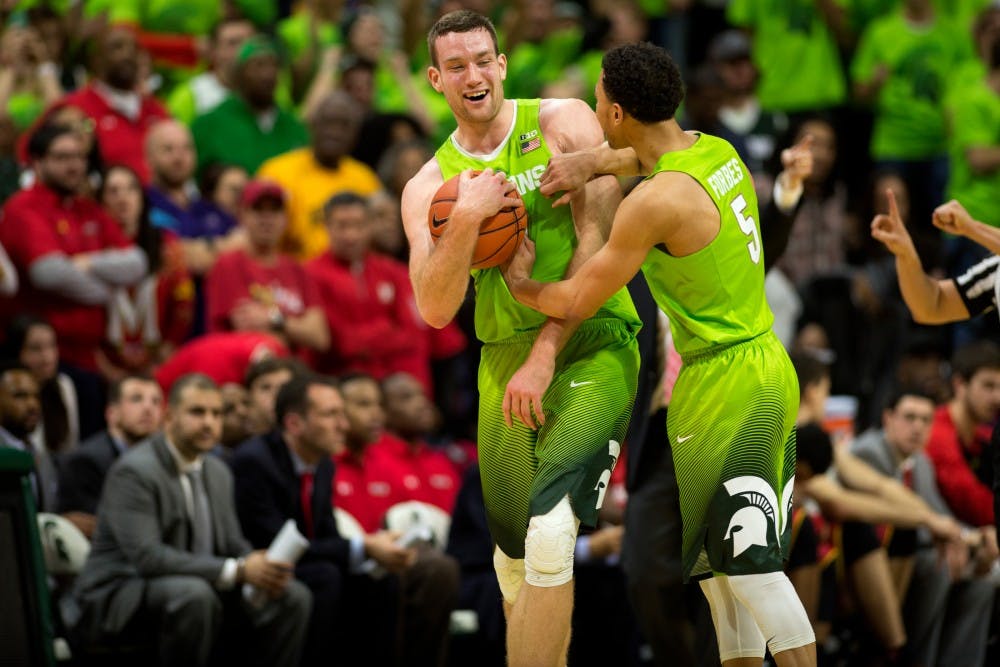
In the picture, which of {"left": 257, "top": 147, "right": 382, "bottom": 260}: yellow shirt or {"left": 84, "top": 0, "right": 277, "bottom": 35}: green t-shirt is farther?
{"left": 84, "top": 0, "right": 277, "bottom": 35}: green t-shirt

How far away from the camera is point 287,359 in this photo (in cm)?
960

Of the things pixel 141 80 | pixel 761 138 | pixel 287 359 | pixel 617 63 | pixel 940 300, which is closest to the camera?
pixel 617 63

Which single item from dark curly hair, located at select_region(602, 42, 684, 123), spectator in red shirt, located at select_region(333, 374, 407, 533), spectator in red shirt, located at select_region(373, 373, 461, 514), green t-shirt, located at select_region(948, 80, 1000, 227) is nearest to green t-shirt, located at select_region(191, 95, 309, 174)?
spectator in red shirt, located at select_region(373, 373, 461, 514)

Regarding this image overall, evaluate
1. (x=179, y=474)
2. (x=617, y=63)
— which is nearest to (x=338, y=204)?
(x=179, y=474)

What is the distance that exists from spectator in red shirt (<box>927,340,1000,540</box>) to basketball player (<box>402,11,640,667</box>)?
4.77 m

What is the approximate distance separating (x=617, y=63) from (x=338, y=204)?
5.27m

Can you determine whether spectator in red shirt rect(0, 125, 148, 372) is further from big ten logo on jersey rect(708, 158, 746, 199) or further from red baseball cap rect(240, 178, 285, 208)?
big ten logo on jersey rect(708, 158, 746, 199)

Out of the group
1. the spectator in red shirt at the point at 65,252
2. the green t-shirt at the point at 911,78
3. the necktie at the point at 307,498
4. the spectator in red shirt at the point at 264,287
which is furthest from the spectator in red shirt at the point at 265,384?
the green t-shirt at the point at 911,78

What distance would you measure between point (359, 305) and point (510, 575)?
492cm

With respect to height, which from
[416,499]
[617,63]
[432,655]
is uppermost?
[617,63]

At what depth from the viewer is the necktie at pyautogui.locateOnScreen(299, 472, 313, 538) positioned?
890cm

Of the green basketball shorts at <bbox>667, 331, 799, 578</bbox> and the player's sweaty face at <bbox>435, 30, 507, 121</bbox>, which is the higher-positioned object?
the player's sweaty face at <bbox>435, 30, 507, 121</bbox>

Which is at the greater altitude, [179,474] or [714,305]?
[714,305]

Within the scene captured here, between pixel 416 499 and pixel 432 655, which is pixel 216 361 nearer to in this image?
pixel 416 499
